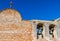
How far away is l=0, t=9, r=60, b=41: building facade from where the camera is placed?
1230cm

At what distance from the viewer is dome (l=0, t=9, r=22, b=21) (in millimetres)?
12719

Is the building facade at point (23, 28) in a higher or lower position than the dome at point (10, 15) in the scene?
lower

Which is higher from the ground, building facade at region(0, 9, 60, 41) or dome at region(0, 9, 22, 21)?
dome at region(0, 9, 22, 21)

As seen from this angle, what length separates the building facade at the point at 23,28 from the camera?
484 inches

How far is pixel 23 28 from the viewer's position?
12.6 m

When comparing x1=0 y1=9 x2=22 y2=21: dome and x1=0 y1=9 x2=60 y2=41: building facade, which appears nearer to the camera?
x1=0 y1=9 x2=60 y2=41: building facade

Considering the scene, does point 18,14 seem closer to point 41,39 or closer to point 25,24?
point 25,24

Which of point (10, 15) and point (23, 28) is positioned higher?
point (10, 15)

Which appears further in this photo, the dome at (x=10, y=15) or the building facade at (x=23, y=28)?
the dome at (x=10, y=15)

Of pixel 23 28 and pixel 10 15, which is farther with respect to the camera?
pixel 10 15

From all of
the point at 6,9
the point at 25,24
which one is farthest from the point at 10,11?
the point at 25,24

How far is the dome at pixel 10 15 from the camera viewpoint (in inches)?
501

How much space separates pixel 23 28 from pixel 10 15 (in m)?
1.58

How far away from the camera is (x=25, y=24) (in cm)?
1270
